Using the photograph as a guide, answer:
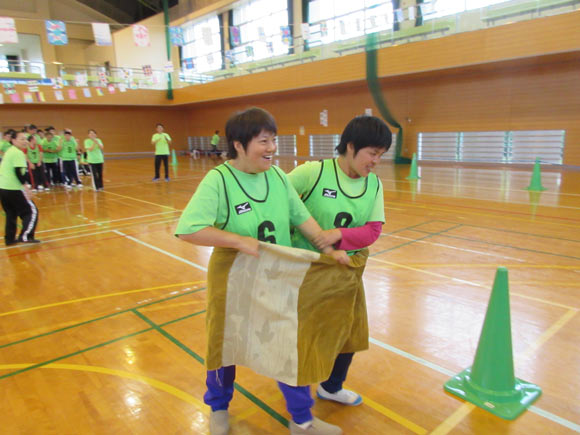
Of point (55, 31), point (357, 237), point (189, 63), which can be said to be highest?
point (189, 63)

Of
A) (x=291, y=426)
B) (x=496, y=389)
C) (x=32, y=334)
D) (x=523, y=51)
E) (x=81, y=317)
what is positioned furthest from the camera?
(x=523, y=51)

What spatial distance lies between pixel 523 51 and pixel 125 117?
2133 centimetres

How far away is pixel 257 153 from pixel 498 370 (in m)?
1.76

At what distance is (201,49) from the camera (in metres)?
24.9

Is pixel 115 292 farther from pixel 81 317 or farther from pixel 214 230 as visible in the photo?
pixel 214 230

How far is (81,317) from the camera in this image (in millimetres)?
3396

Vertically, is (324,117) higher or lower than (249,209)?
higher

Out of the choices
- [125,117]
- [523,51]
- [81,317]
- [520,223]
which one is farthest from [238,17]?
[81,317]

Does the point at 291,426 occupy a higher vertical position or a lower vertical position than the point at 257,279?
lower

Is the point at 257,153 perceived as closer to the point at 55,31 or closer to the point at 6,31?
the point at 6,31

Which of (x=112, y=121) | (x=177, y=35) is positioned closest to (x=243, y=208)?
(x=177, y=35)

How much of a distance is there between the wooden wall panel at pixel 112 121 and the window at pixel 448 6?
721 inches

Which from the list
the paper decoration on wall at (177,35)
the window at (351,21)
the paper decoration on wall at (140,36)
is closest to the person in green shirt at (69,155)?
the paper decoration on wall at (140,36)

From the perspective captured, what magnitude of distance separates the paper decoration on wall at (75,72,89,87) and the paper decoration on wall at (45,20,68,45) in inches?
246
